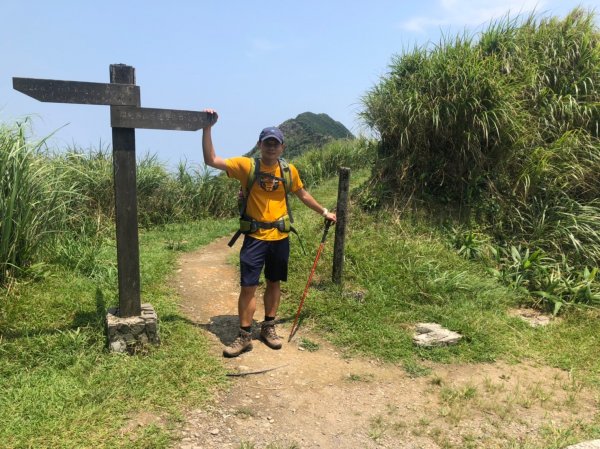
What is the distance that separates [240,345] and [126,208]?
1538 mm

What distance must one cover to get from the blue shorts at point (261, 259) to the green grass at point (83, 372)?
30.6 inches

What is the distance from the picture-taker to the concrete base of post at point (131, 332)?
12.3ft

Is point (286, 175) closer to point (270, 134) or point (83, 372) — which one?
point (270, 134)

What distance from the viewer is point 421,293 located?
5176mm

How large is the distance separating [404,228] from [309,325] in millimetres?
2616

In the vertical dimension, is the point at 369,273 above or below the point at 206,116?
below

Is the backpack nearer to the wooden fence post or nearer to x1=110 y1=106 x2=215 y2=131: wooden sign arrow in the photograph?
x1=110 y1=106 x2=215 y2=131: wooden sign arrow

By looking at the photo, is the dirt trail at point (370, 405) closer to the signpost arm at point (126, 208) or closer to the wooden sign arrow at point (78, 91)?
the signpost arm at point (126, 208)

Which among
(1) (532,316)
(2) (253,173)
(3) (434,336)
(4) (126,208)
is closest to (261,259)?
(2) (253,173)

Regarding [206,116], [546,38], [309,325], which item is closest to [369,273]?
[309,325]

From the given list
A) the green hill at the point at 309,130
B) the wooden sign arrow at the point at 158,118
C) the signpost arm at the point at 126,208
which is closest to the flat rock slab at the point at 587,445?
the signpost arm at the point at 126,208

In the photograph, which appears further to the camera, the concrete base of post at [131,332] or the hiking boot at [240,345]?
the hiking boot at [240,345]

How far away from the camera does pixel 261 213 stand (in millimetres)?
3961

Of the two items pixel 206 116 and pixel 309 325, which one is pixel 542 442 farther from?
pixel 206 116
